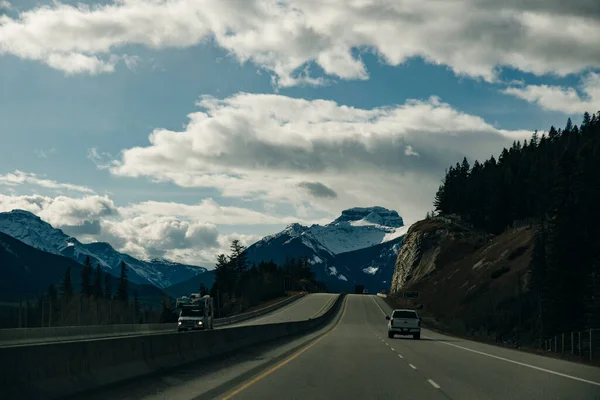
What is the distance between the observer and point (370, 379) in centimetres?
1959

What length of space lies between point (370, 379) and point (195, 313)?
38.2 metres

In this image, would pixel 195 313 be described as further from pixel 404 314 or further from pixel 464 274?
pixel 464 274

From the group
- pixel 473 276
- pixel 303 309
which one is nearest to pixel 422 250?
pixel 473 276

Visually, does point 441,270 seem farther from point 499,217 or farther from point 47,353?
point 47,353

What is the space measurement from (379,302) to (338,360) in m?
109

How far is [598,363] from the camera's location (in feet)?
88.8

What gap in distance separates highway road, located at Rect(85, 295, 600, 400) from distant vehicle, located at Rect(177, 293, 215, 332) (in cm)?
2680

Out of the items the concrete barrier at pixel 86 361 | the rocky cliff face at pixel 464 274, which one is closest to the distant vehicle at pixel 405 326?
the concrete barrier at pixel 86 361

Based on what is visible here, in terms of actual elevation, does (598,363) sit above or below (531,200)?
below

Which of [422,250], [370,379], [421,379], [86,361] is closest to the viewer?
[86,361]

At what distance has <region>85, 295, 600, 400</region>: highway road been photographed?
15.9 metres

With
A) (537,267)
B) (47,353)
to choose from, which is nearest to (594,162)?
(537,267)

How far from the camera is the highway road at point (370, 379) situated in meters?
15.9

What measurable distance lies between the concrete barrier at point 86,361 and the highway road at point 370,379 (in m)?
0.40
